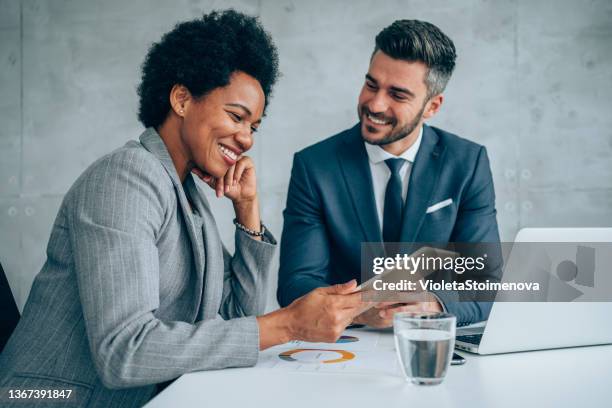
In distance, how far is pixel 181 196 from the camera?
132 centimetres

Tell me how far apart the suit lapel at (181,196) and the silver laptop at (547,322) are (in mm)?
603

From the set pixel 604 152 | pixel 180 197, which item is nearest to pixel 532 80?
pixel 604 152

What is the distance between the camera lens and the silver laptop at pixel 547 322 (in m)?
1.10

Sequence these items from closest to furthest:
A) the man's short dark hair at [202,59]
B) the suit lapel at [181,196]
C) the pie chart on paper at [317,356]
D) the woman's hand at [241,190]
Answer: the pie chart on paper at [317,356], the suit lapel at [181,196], the man's short dark hair at [202,59], the woman's hand at [241,190]

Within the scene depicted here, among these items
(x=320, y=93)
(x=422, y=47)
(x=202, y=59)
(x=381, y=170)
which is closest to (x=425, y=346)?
(x=202, y=59)

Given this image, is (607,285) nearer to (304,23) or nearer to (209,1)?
(304,23)

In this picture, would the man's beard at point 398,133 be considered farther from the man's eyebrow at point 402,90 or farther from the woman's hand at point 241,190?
the woman's hand at point 241,190

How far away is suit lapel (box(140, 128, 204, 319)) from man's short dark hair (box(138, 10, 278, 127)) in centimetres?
15

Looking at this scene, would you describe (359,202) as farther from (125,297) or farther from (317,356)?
(125,297)

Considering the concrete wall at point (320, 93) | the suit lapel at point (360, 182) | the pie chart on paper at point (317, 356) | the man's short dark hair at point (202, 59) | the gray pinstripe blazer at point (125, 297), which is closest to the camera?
the gray pinstripe blazer at point (125, 297)

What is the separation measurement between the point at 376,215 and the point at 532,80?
5.27ft

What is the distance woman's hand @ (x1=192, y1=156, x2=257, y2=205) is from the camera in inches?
68.5

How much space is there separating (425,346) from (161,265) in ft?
2.08

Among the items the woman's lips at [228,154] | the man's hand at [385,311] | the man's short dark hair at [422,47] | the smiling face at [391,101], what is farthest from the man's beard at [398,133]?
the man's hand at [385,311]
